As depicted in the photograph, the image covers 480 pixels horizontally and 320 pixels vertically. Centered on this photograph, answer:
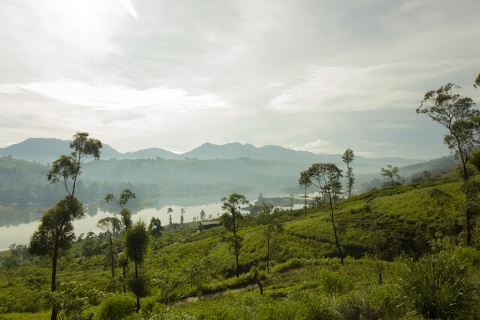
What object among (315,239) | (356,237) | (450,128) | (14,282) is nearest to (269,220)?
(315,239)

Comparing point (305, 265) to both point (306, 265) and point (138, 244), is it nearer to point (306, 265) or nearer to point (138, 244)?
point (306, 265)

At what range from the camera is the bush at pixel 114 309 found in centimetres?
1823

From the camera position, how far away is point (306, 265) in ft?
136

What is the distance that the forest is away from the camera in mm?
11055

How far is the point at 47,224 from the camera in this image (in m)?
28.0

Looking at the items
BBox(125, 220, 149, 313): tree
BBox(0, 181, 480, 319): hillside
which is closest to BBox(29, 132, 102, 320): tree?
BBox(0, 181, 480, 319): hillside

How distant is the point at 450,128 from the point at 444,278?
989 inches

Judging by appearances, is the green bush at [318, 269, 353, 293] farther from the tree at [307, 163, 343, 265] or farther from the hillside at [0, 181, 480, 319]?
the tree at [307, 163, 343, 265]

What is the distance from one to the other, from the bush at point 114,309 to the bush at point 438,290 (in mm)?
16989

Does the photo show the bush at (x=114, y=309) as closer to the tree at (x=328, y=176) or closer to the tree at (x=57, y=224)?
the tree at (x=57, y=224)

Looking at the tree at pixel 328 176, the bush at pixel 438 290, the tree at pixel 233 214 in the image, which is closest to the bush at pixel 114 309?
the bush at pixel 438 290

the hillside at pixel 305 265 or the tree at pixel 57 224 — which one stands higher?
the tree at pixel 57 224

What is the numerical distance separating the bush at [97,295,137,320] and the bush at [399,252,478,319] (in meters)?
17.0

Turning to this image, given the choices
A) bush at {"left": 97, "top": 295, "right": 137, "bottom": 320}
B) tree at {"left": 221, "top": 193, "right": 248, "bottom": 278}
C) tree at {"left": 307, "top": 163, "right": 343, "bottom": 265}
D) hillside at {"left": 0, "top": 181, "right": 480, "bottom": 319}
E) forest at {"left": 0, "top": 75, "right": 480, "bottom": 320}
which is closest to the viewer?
forest at {"left": 0, "top": 75, "right": 480, "bottom": 320}
